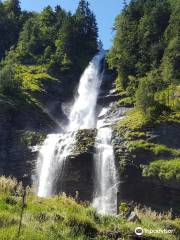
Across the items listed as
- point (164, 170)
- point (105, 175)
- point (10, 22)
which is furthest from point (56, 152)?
point (10, 22)

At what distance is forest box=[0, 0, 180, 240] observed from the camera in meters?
16.5

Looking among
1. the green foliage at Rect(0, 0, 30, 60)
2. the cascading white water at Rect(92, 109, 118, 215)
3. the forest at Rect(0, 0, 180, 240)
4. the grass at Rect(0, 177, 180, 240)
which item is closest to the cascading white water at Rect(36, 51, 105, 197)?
the forest at Rect(0, 0, 180, 240)

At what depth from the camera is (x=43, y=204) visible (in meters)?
17.7

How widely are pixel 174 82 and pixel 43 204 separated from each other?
47665 millimetres

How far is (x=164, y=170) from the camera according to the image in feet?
142

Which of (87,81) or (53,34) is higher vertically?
(53,34)

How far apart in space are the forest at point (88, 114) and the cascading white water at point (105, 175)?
238 mm

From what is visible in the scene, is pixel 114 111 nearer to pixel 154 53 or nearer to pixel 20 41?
pixel 154 53

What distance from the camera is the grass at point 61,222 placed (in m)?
14.0

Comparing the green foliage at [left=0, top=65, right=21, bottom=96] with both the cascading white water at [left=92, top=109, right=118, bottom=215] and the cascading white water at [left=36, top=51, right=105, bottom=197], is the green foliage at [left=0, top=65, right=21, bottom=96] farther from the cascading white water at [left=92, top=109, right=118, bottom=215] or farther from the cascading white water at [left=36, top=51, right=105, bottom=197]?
the cascading white water at [left=92, top=109, right=118, bottom=215]

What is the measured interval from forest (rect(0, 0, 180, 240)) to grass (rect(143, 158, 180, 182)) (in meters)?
0.09

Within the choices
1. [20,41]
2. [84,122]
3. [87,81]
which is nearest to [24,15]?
[20,41]

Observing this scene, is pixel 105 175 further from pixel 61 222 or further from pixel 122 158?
pixel 61 222

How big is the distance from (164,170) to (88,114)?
2399 cm
